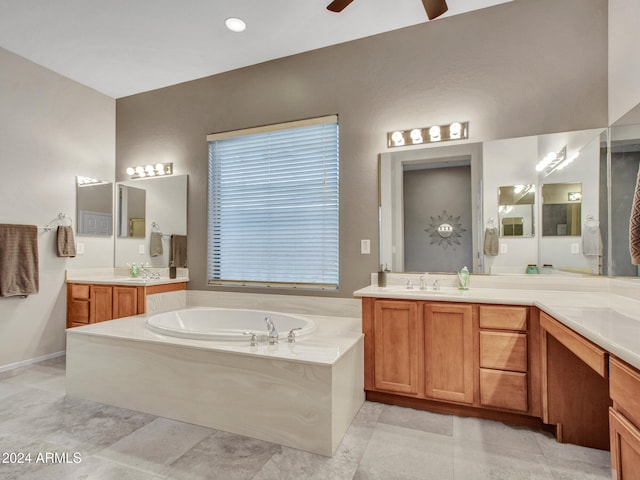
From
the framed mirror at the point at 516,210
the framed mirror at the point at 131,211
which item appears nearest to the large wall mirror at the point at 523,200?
the framed mirror at the point at 516,210

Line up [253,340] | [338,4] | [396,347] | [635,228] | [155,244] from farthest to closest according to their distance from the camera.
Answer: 1. [155,244]
2. [396,347]
3. [253,340]
4. [338,4]
5. [635,228]

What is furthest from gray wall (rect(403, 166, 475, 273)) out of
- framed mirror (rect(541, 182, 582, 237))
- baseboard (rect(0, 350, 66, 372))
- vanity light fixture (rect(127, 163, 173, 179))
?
baseboard (rect(0, 350, 66, 372))

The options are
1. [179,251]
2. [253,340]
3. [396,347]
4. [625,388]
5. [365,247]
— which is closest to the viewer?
[625,388]

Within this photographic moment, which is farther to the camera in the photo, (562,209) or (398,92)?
(398,92)

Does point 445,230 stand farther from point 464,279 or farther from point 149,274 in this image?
point 149,274

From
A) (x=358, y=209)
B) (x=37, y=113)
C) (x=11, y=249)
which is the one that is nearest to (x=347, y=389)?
(x=358, y=209)

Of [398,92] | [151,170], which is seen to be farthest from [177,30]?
[398,92]

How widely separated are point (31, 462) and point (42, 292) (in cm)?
219

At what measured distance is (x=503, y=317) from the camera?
83.4 inches

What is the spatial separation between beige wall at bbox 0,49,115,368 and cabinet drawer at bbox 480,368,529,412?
3.98 m

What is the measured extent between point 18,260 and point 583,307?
4.36 m

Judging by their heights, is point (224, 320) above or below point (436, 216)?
below

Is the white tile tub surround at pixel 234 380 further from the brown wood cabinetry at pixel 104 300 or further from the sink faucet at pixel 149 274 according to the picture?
the sink faucet at pixel 149 274

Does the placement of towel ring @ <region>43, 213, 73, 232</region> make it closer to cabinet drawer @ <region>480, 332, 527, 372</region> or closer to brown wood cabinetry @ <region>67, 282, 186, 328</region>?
brown wood cabinetry @ <region>67, 282, 186, 328</region>
